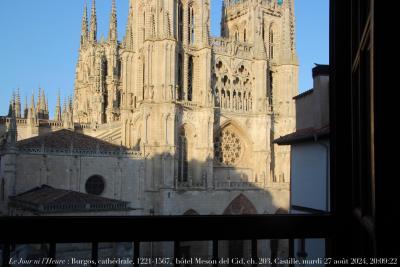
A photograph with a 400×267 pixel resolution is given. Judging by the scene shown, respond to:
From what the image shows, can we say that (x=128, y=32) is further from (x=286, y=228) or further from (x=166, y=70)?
(x=286, y=228)

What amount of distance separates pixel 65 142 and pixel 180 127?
7.28m

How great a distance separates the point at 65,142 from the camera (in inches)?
1027

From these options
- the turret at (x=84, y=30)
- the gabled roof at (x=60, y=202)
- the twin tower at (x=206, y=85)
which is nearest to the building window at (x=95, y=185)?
the twin tower at (x=206, y=85)

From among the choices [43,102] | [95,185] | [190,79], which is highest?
[43,102]

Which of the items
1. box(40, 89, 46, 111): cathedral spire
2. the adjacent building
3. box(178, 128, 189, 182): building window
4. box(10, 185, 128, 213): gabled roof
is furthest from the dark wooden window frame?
box(40, 89, 46, 111): cathedral spire

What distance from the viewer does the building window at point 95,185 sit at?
85.8 feet

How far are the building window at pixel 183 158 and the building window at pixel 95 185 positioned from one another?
Answer: 5.35m

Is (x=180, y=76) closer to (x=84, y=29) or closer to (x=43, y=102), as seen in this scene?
(x=84, y=29)

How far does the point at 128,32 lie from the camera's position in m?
33.1

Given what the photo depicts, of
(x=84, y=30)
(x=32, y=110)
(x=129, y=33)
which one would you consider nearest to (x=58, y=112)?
(x=32, y=110)

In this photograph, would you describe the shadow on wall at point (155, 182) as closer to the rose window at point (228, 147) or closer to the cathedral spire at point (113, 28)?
the rose window at point (228, 147)

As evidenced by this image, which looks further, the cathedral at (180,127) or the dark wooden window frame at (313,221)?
the cathedral at (180,127)

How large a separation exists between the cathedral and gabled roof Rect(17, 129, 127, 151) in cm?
11

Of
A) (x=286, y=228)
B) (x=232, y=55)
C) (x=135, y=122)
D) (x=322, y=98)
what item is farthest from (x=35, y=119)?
Result: (x=286, y=228)
